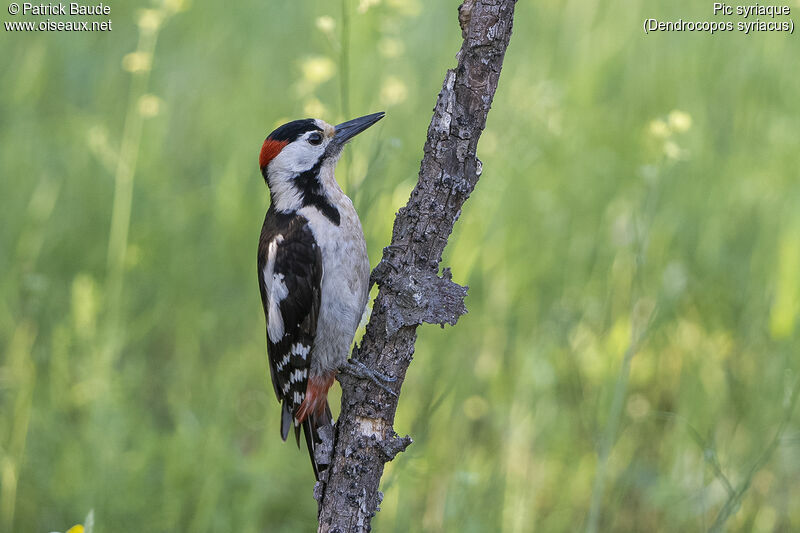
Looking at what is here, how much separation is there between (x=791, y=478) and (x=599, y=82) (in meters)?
2.77

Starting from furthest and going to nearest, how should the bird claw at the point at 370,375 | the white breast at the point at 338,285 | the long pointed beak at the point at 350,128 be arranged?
the long pointed beak at the point at 350,128, the white breast at the point at 338,285, the bird claw at the point at 370,375

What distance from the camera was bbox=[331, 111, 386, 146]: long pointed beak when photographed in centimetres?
302

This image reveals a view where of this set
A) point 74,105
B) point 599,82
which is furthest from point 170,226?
point 599,82

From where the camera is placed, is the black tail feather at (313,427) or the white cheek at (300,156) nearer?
the black tail feather at (313,427)

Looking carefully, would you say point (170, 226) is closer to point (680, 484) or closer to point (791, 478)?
point (680, 484)

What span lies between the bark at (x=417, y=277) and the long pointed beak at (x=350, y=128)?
90 cm

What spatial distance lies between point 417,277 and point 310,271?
85 centimetres

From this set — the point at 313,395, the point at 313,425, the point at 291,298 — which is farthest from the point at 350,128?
the point at 313,425

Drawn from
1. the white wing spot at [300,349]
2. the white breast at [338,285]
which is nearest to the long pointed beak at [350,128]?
the white breast at [338,285]

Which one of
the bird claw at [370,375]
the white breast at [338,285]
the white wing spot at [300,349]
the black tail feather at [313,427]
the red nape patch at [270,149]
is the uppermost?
the red nape patch at [270,149]

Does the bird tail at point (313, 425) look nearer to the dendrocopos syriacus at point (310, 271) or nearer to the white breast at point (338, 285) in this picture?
the dendrocopos syriacus at point (310, 271)

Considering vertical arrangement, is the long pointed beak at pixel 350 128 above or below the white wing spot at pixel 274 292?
above

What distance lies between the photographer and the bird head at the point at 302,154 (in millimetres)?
3096

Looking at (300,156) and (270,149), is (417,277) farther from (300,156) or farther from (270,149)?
(270,149)
